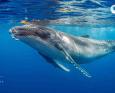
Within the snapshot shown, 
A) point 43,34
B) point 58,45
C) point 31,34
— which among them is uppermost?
point 31,34

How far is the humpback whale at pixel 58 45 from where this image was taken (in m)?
10.3

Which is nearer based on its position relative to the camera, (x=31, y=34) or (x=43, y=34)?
(x=31, y=34)

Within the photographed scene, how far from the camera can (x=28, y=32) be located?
10.3 meters

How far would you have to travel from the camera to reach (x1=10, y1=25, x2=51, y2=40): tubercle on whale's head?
10.0 m

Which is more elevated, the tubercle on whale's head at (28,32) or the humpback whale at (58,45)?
the tubercle on whale's head at (28,32)

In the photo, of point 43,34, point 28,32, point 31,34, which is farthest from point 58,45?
point 28,32

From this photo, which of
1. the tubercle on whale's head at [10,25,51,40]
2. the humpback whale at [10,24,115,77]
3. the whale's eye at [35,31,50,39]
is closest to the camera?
the tubercle on whale's head at [10,25,51,40]

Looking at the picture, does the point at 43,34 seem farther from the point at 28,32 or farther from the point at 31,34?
the point at 28,32

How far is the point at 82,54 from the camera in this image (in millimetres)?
12328

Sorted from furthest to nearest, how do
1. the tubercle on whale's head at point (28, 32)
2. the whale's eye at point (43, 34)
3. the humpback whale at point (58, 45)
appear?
the whale's eye at point (43, 34)
the humpback whale at point (58, 45)
the tubercle on whale's head at point (28, 32)

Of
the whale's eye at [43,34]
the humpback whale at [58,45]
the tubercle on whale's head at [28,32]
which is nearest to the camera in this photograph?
the tubercle on whale's head at [28,32]

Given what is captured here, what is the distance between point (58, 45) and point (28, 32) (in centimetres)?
151

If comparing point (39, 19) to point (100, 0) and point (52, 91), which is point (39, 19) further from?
point (52, 91)

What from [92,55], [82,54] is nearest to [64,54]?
[82,54]
